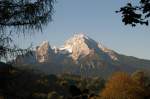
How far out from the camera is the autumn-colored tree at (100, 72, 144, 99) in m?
108

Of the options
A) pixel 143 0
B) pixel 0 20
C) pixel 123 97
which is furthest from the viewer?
pixel 123 97

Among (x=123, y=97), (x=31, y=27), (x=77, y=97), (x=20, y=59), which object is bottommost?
(x=123, y=97)

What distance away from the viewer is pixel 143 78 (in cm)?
11581

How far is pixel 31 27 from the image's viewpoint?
13555mm

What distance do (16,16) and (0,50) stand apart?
42.8 inches

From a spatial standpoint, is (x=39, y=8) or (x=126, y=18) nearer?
(x=126, y=18)

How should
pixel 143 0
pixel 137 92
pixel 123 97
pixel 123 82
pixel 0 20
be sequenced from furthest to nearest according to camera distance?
1. pixel 123 82
2. pixel 123 97
3. pixel 137 92
4. pixel 0 20
5. pixel 143 0

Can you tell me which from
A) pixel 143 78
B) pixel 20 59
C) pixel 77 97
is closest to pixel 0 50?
pixel 20 59

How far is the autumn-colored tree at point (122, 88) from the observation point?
108m

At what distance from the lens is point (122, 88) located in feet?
403

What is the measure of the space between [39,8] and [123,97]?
9687cm

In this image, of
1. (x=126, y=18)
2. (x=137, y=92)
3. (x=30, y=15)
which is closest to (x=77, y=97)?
(x=126, y=18)

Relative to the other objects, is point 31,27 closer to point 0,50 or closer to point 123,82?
point 0,50

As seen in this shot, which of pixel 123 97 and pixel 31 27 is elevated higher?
pixel 31 27
